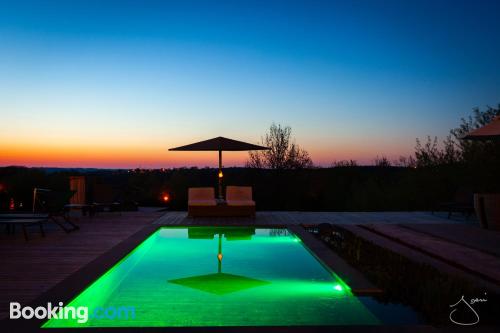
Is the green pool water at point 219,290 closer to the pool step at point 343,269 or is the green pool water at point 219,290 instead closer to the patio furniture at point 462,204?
the pool step at point 343,269

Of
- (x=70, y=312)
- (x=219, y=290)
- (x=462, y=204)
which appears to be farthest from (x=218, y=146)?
(x=70, y=312)

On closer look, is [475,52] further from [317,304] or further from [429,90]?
[317,304]

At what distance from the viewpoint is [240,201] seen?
11.3 metres

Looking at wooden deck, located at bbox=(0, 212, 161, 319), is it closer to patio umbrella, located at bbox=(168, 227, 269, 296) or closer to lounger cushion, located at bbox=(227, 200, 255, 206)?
patio umbrella, located at bbox=(168, 227, 269, 296)

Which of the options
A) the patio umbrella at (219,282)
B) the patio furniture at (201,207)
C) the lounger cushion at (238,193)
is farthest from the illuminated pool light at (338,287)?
the lounger cushion at (238,193)

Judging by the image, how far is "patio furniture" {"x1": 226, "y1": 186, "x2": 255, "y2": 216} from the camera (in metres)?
10.8

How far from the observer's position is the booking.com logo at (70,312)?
3.36 m

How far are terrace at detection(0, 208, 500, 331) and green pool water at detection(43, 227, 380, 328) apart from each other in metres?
0.19

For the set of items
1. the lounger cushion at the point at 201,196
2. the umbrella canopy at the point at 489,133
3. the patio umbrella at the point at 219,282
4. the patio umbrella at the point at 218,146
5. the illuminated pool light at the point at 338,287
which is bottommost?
the patio umbrella at the point at 219,282

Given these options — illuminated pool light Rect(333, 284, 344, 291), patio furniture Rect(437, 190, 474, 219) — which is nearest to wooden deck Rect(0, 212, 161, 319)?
illuminated pool light Rect(333, 284, 344, 291)

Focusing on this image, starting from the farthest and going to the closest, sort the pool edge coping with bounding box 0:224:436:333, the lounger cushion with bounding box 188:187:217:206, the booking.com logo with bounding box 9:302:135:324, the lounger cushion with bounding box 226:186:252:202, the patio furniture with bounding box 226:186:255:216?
the lounger cushion with bounding box 226:186:252:202 < the lounger cushion with bounding box 188:187:217:206 < the patio furniture with bounding box 226:186:255:216 < the booking.com logo with bounding box 9:302:135:324 < the pool edge coping with bounding box 0:224:436:333

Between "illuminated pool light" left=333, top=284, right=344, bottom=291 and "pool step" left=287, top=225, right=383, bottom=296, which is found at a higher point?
"pool step" left=287, top=225, right=383, bottom=296

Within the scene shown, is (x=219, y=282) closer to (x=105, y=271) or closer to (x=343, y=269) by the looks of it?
(x=105, y=271)

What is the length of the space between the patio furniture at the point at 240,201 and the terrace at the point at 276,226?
0.94ft
